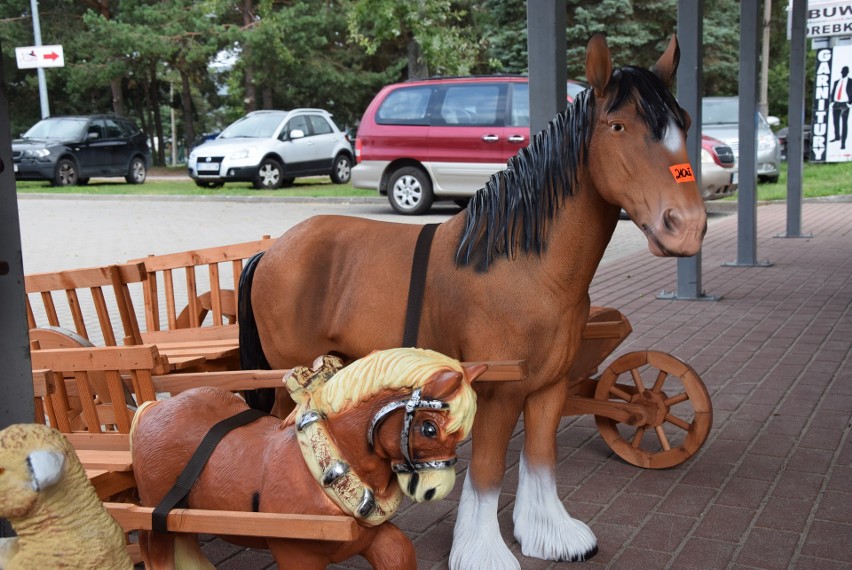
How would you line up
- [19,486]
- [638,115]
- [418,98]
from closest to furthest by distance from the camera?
[19,486]
[638,115]
[418,98]

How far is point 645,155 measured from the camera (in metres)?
2.58

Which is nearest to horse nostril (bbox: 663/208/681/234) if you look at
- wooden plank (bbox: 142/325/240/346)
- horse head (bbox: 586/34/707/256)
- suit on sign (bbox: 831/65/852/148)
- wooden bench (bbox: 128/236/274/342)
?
horse head (bbox: 586/34/707/256)

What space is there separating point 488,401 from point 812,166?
23462 millimetres

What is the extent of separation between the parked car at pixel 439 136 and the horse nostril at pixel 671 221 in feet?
36.5

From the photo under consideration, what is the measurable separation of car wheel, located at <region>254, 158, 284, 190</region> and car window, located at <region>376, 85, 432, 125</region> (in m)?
5.58

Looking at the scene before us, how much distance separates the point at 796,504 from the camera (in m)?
3.54

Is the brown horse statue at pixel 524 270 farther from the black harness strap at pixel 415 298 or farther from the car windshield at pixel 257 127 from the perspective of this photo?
the car windshield at pixel 257 127

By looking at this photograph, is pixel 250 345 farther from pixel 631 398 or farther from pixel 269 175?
pixel 269 175

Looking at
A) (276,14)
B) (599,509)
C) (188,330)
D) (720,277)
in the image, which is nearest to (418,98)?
(720,277)

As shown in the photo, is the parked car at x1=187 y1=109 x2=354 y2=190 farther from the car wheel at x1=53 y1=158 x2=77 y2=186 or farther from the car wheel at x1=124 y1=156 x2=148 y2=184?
the car wheel at x1=124 y1=156 x2=148 y2=184

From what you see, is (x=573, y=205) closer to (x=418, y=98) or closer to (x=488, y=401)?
(x=488, y=401)

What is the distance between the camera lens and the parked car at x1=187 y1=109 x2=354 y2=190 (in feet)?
63.8

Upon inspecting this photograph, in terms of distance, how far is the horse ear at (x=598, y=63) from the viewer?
2586 mm

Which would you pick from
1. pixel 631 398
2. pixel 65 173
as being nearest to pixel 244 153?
pixel 65 173
